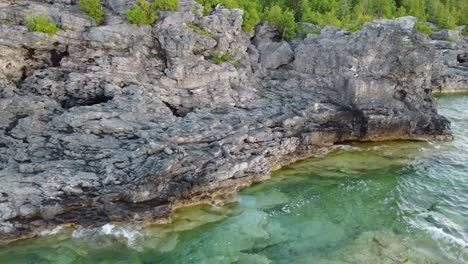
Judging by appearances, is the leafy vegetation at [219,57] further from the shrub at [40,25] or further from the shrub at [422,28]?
the shrub at [422,28]

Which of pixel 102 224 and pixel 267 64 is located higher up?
pixel 267 64

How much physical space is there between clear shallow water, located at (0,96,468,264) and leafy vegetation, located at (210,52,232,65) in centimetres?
1198

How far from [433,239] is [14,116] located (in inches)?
1127

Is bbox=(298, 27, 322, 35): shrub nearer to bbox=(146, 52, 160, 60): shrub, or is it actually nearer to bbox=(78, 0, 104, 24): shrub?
bbox=(146, 52, 160, 60): shrub

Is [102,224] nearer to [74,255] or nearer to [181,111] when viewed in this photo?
[74,255]

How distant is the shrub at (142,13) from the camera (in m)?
32.4

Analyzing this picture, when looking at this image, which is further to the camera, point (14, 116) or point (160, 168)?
point (14, 116)

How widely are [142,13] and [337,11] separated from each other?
4011cm

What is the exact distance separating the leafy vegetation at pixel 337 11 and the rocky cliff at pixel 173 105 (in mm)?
2026

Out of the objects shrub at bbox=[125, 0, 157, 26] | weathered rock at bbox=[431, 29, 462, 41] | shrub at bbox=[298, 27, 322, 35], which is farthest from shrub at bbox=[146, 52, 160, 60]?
weathered rock at bbox=[431, 29, 462, 41]

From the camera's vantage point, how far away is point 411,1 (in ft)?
282

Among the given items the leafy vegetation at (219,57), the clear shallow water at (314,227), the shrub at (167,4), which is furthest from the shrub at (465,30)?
the shrub at (167,4)

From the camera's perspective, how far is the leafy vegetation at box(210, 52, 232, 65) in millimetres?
35562

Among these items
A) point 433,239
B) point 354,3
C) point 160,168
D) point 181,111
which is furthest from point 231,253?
point 354,3
